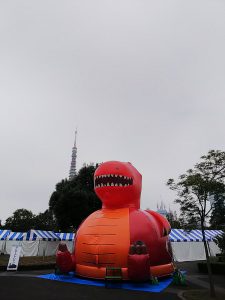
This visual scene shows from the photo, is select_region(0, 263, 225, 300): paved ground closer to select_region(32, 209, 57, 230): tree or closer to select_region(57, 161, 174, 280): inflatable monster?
select_region(57, 161, 174, 280): inflatable monster

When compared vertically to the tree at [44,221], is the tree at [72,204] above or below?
below

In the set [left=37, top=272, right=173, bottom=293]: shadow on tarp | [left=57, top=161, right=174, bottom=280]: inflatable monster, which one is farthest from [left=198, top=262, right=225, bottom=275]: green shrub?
[left=37, top=272, right=173, bottom=293]: shadow on tarp

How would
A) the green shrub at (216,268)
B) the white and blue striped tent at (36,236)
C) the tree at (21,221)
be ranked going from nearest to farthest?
the green shrub at (216,268), the white and blue striped tent at (36,236), the tree at (21,221)

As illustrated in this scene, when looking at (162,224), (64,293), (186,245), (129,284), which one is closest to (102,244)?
(129,284)

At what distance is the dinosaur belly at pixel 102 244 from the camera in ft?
44.0

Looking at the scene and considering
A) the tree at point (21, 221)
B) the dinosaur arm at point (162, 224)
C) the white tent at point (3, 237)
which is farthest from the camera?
the tree at point (21, 221)

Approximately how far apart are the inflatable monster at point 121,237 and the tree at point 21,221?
5868 centimetres

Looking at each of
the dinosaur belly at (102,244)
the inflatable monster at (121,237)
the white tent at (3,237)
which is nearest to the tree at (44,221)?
the white tent at (3,237)

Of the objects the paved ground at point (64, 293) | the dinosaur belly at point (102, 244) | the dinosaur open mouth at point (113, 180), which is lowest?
the paved ground at point (64, 293)

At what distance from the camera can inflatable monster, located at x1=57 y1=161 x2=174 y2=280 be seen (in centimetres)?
1325

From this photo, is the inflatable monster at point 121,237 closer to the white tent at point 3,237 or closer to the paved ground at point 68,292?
the paved ground at point 68,292

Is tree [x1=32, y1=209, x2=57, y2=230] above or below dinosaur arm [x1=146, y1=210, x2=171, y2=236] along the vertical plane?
above

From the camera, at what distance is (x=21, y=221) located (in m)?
70.2

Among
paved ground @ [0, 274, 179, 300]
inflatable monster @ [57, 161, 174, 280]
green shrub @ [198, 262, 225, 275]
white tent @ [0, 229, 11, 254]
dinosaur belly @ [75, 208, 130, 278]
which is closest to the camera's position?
paved ground @ [0, 274, 179, 300]
